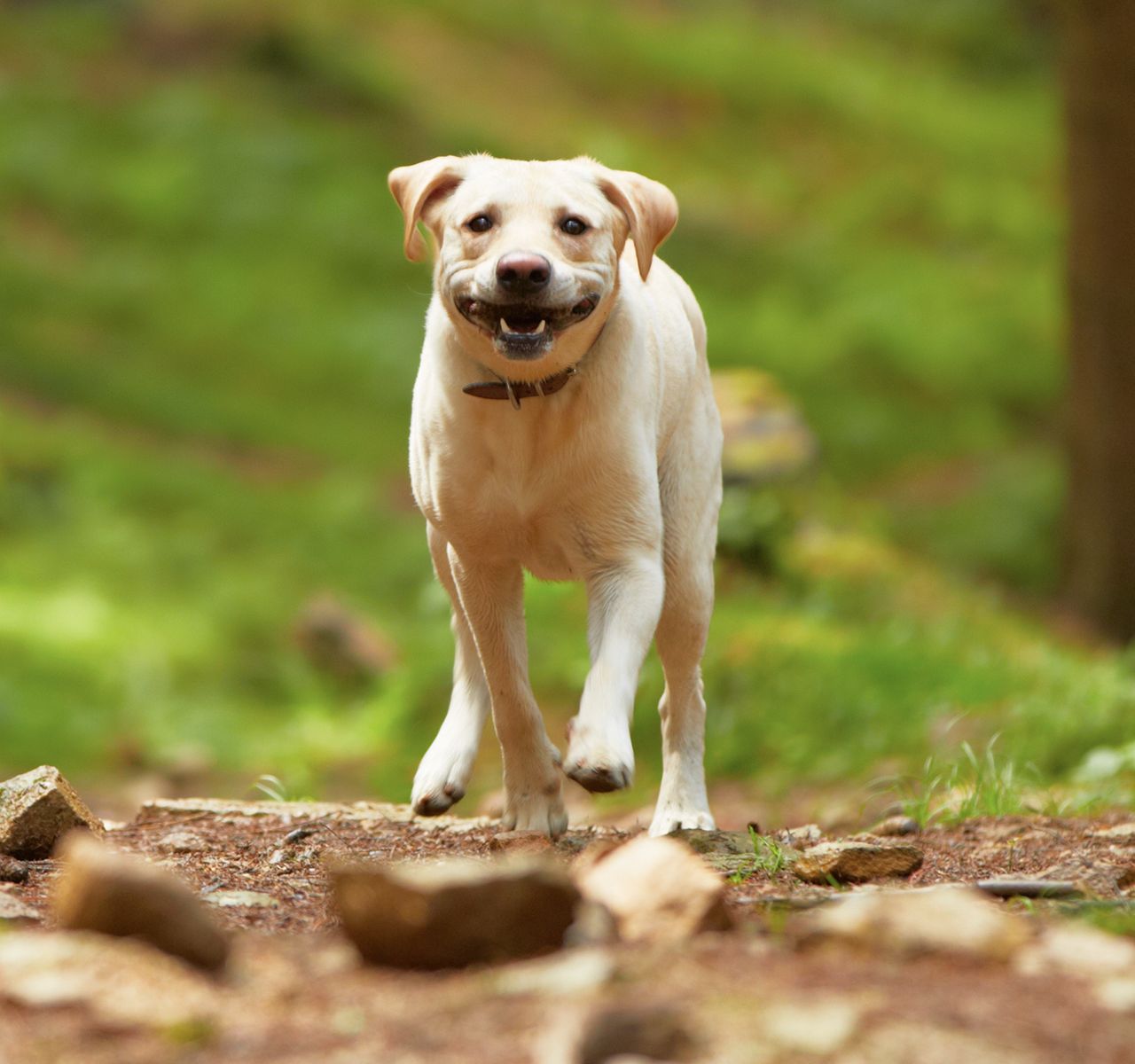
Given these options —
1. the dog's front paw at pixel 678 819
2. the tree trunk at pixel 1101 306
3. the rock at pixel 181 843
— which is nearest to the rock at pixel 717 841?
the dog's front paw at pixel 678 819

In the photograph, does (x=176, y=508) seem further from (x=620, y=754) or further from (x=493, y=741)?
(x=620, y=754)

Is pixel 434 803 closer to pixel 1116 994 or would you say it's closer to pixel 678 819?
pixel 678 819

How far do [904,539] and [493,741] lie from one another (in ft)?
14.9

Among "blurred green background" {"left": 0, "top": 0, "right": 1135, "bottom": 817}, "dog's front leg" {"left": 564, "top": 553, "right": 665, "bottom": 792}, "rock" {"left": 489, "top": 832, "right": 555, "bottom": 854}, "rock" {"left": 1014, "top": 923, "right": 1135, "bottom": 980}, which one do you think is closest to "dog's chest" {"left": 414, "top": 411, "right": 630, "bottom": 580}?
"dog's front leg" {"left": 564, "top": 553, "right": 665, "bottom": 792}

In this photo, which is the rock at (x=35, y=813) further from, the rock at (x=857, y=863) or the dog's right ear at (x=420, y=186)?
the rock at (x=857, y=863)

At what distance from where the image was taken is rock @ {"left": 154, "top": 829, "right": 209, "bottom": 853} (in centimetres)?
461

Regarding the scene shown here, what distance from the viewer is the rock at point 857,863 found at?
4.13 meters

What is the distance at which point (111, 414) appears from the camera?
12.6 meters

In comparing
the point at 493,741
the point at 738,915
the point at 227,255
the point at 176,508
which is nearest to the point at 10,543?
the point at 176,508

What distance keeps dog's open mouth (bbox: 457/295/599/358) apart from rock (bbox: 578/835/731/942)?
1.33 meters

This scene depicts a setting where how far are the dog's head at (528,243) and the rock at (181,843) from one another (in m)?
1.51

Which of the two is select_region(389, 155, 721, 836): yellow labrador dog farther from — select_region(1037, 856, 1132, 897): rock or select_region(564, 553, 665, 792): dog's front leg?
select_region(1037, 856, 1132, 897): rock

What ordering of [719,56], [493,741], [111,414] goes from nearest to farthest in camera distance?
1. [493,741]
2. [111,414]
3. [719,56]

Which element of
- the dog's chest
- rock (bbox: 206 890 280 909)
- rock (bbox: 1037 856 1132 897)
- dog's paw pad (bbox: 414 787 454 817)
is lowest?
rock (bbox: 1037 856 1132 897)
